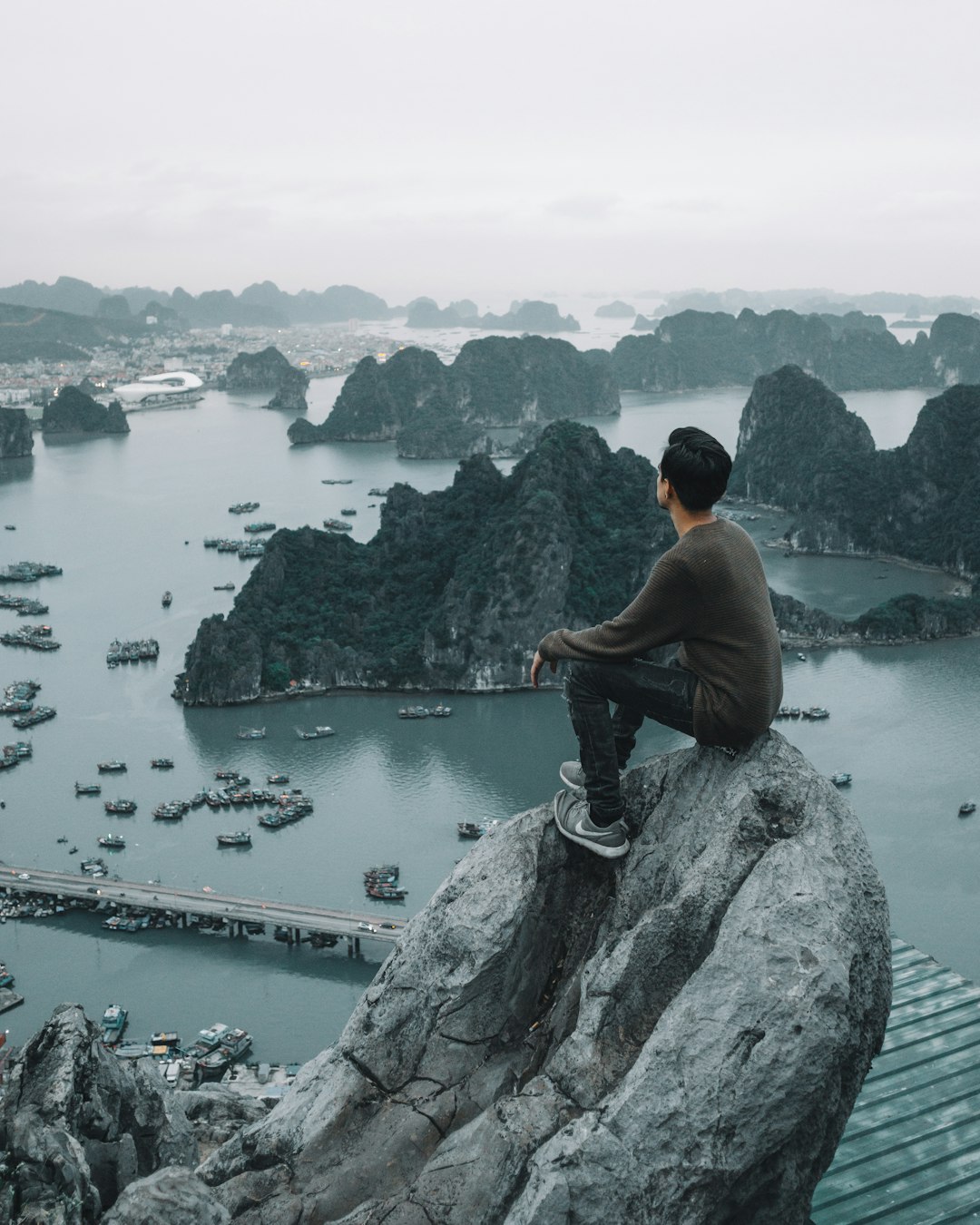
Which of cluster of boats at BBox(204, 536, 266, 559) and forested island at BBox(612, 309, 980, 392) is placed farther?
forested island at BBox(612, 309, 980, 392)

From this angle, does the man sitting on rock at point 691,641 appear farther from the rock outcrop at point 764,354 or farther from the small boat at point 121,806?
the rock outcrop at point 764,354

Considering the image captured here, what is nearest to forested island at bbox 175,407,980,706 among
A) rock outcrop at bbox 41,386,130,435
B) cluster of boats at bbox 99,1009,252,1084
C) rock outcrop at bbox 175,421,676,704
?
rock outcrop at bbox 175,421,676,704

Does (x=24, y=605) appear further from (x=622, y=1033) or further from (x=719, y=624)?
(x=622, y=1033)

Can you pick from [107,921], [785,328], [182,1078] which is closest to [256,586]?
[107,921]

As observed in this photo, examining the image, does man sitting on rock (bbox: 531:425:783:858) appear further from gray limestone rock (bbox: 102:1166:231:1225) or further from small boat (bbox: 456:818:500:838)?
small boat (bbox: 456:818:500:838)

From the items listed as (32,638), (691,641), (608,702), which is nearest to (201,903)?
(608,702)
